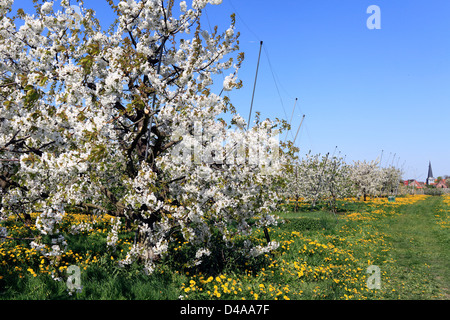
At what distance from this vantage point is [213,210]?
6.39 meters

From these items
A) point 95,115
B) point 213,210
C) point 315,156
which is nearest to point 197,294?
point 213,210

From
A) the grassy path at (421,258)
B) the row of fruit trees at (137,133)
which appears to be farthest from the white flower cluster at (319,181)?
the row of fruit trees at (137,133)

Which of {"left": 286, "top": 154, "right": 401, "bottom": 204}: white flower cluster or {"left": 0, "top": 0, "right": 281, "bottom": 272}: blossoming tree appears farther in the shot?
{"left": 286, "top": 154, "right": 401, "bottom": 204}: white flower cluster

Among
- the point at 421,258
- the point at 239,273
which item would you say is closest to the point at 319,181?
the point at 421,258

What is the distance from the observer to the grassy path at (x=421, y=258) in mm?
8766

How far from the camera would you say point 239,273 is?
7996mm

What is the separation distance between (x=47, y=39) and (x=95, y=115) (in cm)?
318

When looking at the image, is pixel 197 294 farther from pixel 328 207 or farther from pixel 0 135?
pixel 328 207

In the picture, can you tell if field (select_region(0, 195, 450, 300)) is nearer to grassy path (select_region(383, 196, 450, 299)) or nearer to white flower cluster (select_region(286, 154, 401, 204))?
grassy path (select_region(383, 196, 450, 299))

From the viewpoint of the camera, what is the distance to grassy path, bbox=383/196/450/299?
28.8 ft

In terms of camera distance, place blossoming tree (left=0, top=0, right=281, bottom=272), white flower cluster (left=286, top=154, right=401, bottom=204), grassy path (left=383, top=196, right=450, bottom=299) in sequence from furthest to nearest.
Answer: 1. white flower cluster (left=286, top=154, right=401, bottom=204)
2. grassy path (left=383, top=196, right=450, bottom=299)
3. blossoming tree (left=0, top=0, right=281, bottom=272)

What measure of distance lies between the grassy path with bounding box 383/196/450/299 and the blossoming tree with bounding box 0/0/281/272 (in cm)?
522

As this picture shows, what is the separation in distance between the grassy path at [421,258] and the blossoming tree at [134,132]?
5224 mm

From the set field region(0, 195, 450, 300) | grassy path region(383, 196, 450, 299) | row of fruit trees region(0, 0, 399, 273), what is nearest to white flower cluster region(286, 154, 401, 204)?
grassy path region(383, 196, 450, 299)
